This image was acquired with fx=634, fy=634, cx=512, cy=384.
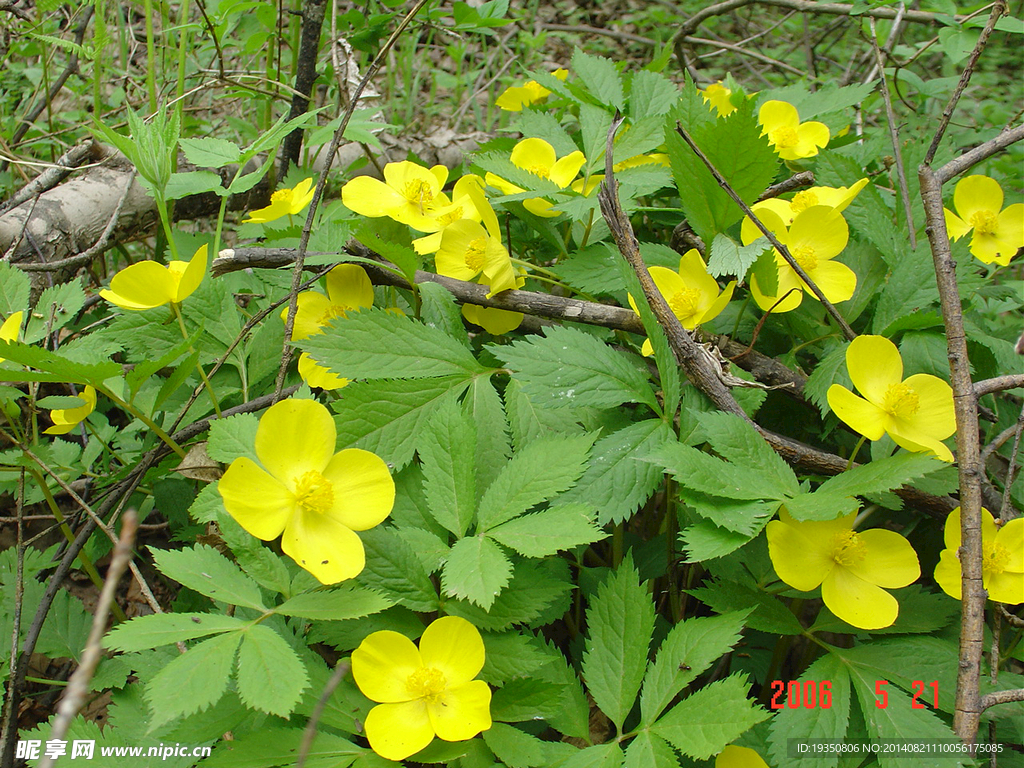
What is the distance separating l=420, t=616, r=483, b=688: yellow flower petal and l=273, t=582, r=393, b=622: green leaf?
0.30ft

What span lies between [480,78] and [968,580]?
3567 mm

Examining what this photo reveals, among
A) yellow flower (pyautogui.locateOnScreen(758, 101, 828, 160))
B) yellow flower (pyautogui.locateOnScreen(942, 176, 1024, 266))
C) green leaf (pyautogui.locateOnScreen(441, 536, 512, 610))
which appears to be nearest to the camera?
green leaf (pyautogui.locateOnScreen(441, 536, 512, 610))

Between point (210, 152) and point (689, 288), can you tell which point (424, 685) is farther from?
point (210, 152)

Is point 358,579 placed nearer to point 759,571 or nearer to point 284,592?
point 284,592

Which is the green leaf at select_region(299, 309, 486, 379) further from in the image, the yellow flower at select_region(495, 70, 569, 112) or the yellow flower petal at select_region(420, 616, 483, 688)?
the yellow flower at select_region(495, 70, 569, 112)

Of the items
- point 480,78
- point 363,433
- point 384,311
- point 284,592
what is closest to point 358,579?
point 284,592

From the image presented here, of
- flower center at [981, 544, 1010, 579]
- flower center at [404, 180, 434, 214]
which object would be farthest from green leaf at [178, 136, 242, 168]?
flower center at [981, 544, 1010, 579]

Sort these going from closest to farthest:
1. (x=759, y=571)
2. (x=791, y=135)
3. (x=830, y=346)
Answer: (x=759, y=571) < (x=830, y=346) < (x=791, y=135)

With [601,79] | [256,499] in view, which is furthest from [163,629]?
[601,79]

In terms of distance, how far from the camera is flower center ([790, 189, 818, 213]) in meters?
1.42

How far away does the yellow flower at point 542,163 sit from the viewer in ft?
4.97

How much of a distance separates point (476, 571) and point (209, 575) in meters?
0.38

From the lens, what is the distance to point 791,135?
167 centimetres

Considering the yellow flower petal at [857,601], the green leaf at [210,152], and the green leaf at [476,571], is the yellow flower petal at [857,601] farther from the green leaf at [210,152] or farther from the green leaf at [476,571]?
the green leaf at [210,152]
